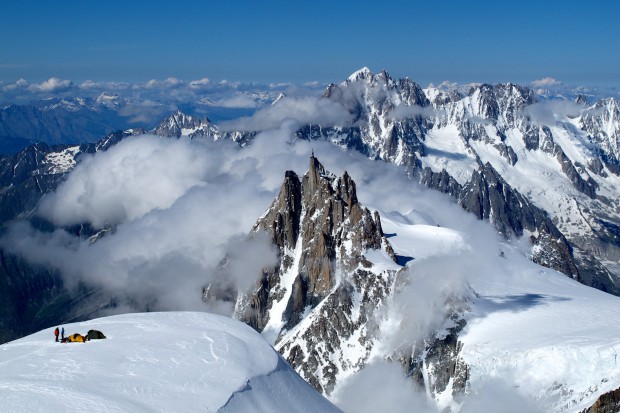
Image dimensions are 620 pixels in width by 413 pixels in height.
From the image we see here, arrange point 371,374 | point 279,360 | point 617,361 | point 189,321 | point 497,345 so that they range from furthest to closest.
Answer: point 371,374
point 497,345
point 617,361
point 189,321
point 279,360

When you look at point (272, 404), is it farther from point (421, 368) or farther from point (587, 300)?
point (587, 300)

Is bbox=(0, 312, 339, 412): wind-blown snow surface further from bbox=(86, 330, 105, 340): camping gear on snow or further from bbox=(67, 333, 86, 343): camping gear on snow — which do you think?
bbox=(67, 333, 86, 343): camping gear on snow

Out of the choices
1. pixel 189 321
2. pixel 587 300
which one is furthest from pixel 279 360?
pixel 587 300

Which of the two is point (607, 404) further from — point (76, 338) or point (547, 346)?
point (76, 338)

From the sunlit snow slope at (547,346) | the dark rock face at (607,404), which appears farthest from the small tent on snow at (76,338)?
the sunlit snow slope at (547,346)

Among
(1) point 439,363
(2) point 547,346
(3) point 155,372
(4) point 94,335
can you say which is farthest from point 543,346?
(3) point 155,372

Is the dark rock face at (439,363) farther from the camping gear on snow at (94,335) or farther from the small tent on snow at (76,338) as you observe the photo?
the small tent on snow at (76,338)
